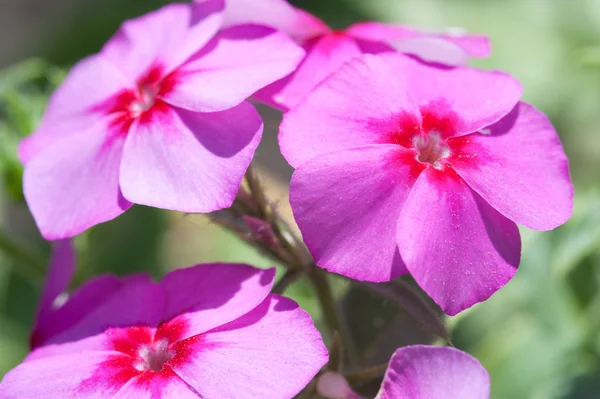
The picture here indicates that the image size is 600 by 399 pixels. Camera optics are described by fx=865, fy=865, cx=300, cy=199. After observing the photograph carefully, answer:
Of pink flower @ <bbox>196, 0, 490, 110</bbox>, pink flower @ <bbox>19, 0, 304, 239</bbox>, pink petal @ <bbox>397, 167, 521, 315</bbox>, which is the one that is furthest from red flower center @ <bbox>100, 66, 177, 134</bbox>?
pink petal @ <bbox>397, 167, 521, 315</bbox>

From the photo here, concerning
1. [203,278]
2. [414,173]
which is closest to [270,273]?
[203,278]

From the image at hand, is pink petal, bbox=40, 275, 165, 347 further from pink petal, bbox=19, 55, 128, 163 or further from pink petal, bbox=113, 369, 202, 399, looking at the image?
pink petal, bbox=19, 55, 128, 163

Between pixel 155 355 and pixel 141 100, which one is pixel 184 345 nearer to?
pixel 155 355

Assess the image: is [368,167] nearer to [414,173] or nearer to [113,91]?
[414,173]

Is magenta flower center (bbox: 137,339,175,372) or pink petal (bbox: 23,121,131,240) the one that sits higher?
pink petal (bbox: 23,121,131,240)

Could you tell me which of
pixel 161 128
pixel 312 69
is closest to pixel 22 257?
pixel 161 128

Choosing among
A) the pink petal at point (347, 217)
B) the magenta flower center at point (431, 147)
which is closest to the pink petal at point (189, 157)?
the pink petal at point (347, 217)
